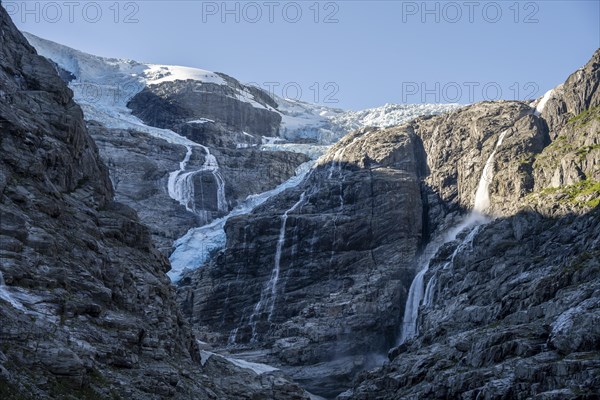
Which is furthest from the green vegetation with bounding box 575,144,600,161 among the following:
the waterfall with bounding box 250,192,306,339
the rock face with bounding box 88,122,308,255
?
the rock face with bounding box 88,122,308,255

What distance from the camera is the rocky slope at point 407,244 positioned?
9550 centimetres

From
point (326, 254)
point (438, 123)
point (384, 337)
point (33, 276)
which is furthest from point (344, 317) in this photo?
point (33, 276)

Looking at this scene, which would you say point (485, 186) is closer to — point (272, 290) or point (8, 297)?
point (272, 290)

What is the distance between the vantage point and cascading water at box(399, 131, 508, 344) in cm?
11623

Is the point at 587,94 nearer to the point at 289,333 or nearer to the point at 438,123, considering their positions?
the point at 438,123

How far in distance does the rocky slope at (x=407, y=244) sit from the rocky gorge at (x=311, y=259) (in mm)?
322

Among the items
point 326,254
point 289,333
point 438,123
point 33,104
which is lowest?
point 289,333

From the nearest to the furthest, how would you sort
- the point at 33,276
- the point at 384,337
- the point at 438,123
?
the point at 33,276
the point at 384,337
the point at 438,123

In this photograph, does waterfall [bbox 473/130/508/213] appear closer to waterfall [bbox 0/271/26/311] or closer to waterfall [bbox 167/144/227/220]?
waterfall [bbox 167/144/227/220]

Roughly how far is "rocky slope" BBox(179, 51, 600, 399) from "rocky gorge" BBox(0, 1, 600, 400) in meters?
0.32

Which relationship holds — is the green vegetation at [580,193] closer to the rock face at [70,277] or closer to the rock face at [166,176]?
the rock face at [70,277]

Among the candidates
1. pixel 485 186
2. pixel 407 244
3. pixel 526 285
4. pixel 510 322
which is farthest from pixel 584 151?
pixel 510 322

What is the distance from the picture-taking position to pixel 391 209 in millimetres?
136125

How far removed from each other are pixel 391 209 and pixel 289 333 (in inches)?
1122
